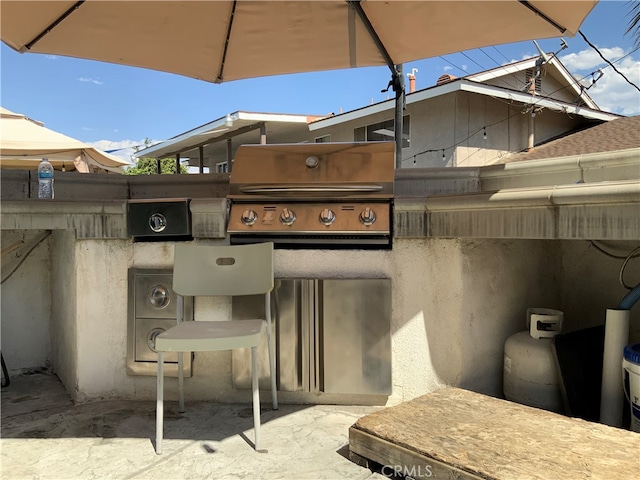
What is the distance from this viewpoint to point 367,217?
255 centimetres

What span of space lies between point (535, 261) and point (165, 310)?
2.44 m

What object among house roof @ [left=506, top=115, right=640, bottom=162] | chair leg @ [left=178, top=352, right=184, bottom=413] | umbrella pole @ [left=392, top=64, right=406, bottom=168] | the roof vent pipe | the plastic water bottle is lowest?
chair leg @ [left=178, top=352, right=184, bottom=413]

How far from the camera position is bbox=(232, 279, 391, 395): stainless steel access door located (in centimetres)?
259

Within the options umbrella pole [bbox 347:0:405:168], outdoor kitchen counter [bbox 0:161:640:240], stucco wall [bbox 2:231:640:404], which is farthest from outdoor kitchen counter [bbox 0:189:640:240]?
umbrella pole [bbox 347:0:405:168]

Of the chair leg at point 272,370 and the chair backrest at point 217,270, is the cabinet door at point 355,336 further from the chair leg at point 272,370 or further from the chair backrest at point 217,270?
the chair backrest at point 217,270

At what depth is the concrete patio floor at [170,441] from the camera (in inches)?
76.5

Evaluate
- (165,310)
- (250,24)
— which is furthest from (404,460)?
(250,24)

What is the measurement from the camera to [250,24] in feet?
9.52

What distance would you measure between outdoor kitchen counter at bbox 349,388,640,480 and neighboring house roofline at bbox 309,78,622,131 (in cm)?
791

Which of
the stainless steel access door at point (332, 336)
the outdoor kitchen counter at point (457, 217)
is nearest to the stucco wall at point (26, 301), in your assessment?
the outdoor kitchen counter at point (457, 217)

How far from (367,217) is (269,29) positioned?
1.46 m

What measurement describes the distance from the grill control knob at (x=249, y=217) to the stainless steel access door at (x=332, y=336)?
0.39 meters

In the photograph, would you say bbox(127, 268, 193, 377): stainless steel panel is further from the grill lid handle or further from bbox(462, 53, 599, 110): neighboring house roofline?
bbox(462, 53, 599, 110): neighboring house roofline

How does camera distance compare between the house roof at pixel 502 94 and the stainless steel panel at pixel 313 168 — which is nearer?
the stainless steel panel at pixel 313 168
